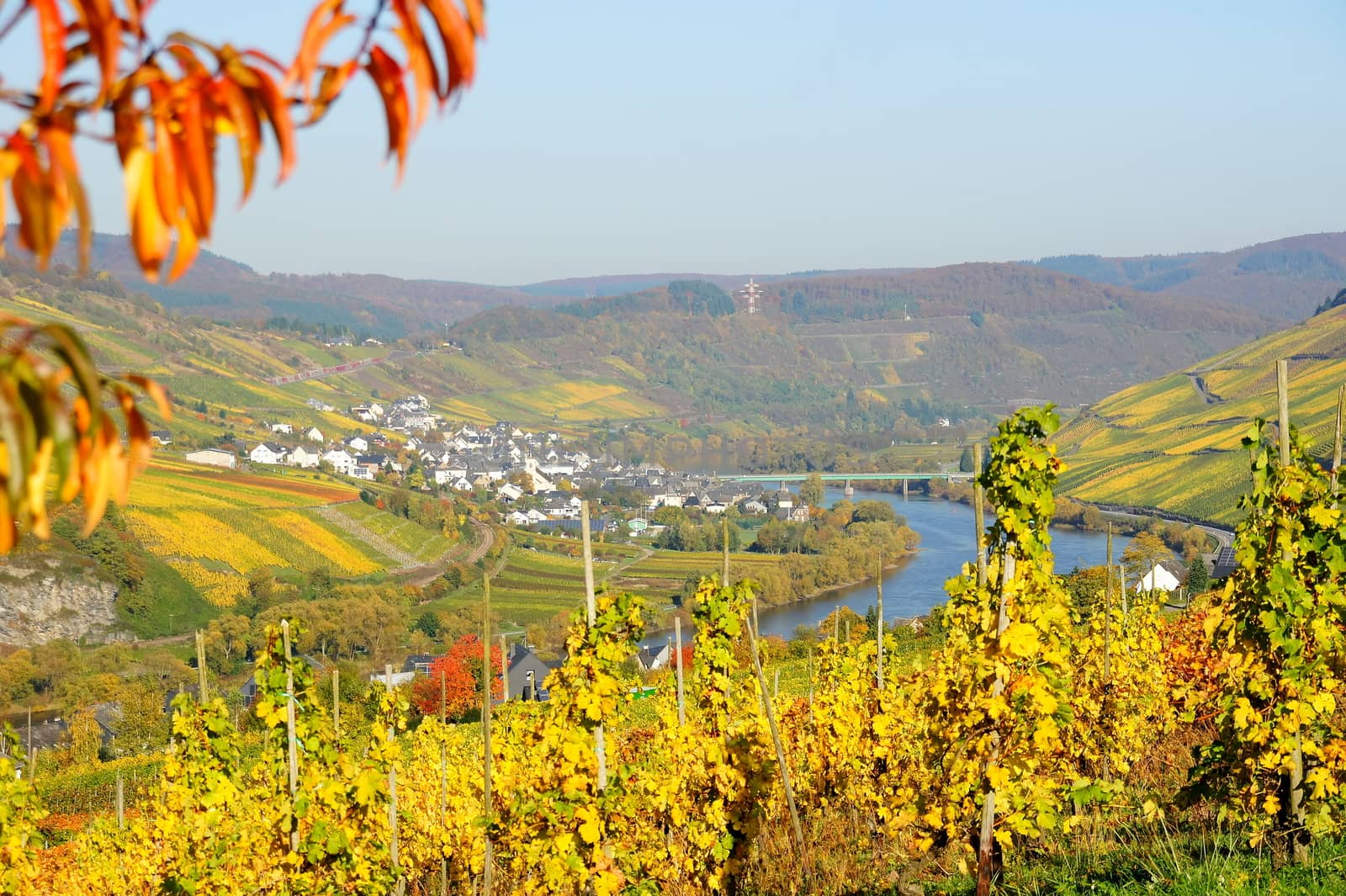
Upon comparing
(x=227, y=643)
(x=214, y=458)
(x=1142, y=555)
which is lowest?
(x=227, y=643)

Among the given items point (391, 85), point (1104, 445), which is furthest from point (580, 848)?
point (1104, 445)

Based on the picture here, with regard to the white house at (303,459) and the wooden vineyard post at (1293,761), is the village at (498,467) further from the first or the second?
the wooden vineyard post at (1293,761)

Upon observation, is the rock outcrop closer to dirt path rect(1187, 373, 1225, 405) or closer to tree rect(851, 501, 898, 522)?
tree rect(851, 501, 898, 522)

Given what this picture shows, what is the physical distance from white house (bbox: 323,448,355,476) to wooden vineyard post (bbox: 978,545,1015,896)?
314 ft

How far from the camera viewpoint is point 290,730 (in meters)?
9.31

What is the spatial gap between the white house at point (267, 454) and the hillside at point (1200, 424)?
63495 mm

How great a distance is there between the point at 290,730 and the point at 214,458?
83782mm

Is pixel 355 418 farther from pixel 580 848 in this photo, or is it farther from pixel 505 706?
pixel 580 848

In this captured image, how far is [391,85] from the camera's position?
1421 millimetres

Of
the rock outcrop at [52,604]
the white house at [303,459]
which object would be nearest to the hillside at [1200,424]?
the rock outcrop at [52,604]

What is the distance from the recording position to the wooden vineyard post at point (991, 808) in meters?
6.54

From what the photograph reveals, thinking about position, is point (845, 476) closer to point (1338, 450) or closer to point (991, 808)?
point (1338, 450)

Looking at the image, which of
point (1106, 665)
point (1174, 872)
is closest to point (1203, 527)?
point (1106, 665)

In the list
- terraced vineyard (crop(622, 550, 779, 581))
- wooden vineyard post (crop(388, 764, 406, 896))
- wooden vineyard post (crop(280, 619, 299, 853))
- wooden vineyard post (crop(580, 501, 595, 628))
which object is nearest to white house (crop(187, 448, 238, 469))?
terraced vineyard (crop(622, 550, 779, 581))
